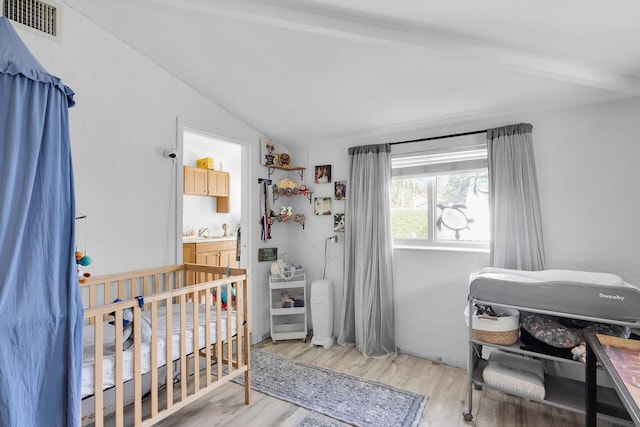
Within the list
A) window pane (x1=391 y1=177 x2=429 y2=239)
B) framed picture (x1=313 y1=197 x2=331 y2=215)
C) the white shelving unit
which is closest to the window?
window pane (x1=391 y1=177 x2=429 y2=239)

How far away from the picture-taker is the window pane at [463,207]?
267cm

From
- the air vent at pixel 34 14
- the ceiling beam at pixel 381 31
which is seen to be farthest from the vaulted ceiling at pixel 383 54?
the air vent at pixel 34 14

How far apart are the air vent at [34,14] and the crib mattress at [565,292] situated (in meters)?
3.06

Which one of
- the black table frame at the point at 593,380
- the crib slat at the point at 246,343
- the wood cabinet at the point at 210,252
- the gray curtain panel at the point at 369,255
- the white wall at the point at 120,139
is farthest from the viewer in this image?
the wood cabinet at the point at 210,252

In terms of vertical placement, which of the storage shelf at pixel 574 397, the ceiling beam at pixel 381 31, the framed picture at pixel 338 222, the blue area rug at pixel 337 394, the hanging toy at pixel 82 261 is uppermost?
the ceiling beam at pixel 381 31

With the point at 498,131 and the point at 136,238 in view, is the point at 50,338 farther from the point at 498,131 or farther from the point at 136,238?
the point at 498,131

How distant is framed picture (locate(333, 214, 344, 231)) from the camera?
3.26m

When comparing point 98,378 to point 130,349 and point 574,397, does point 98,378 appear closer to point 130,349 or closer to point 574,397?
point 130,349

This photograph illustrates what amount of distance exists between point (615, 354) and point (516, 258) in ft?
3.36

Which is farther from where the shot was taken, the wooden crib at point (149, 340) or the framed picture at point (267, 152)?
the framed picture at point (267, 152)

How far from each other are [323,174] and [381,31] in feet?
6.04

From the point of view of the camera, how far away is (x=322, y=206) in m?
3.40

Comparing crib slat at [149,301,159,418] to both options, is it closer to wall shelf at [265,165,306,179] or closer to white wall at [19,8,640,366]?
white wall at [19,8,640,366]

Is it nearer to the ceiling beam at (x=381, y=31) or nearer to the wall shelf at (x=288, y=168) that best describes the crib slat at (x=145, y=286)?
the wall shelf at (x=288, y=168)
